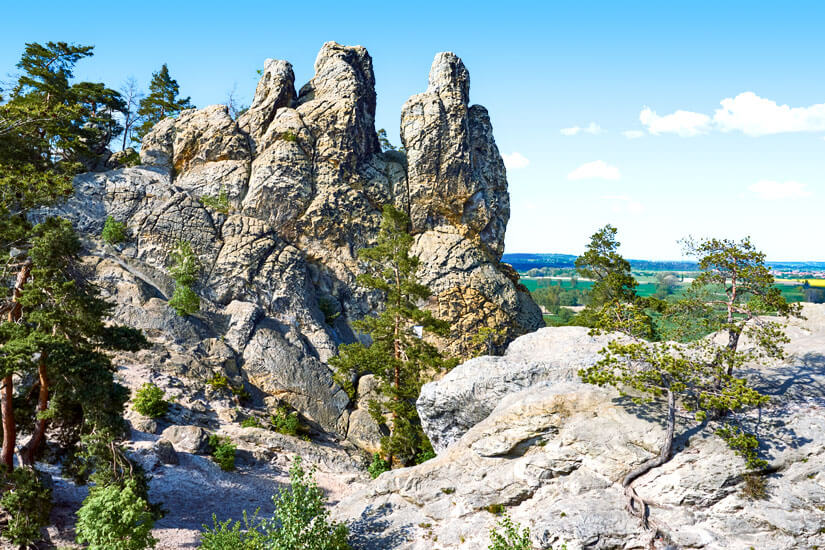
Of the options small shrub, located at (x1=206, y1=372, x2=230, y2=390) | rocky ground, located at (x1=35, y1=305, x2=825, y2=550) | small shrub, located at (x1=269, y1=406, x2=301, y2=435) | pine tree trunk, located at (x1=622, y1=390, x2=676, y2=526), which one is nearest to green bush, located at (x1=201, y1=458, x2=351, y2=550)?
rocky ground, located at (x1=35, y1=305, x2=825, y2=550)

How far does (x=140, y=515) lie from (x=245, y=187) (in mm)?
36087

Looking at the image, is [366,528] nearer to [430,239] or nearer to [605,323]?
[605,323]

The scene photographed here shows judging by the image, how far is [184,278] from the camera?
36.8 m

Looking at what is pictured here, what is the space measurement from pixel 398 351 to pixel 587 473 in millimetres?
18684

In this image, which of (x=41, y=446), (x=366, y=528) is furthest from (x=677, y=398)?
(x=41, y=446)

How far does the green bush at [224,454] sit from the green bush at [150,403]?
4.11 m

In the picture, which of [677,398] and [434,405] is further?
[434,405]

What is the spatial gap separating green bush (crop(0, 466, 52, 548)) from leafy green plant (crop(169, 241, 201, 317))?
22.1 meters

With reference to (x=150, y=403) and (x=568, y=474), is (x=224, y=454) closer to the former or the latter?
(x=150, y=403)

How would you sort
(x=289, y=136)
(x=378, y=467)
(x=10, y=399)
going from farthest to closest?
(x=289, y=136) → (x=378, y=467) → (x=10, y=399)

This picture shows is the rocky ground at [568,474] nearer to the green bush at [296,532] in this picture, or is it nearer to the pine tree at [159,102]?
the green bush at [296,532]

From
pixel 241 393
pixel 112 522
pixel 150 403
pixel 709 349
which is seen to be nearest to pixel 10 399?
pixel 112 522

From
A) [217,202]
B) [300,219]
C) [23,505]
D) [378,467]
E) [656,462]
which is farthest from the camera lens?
[300,219]

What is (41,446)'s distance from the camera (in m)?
15.7
